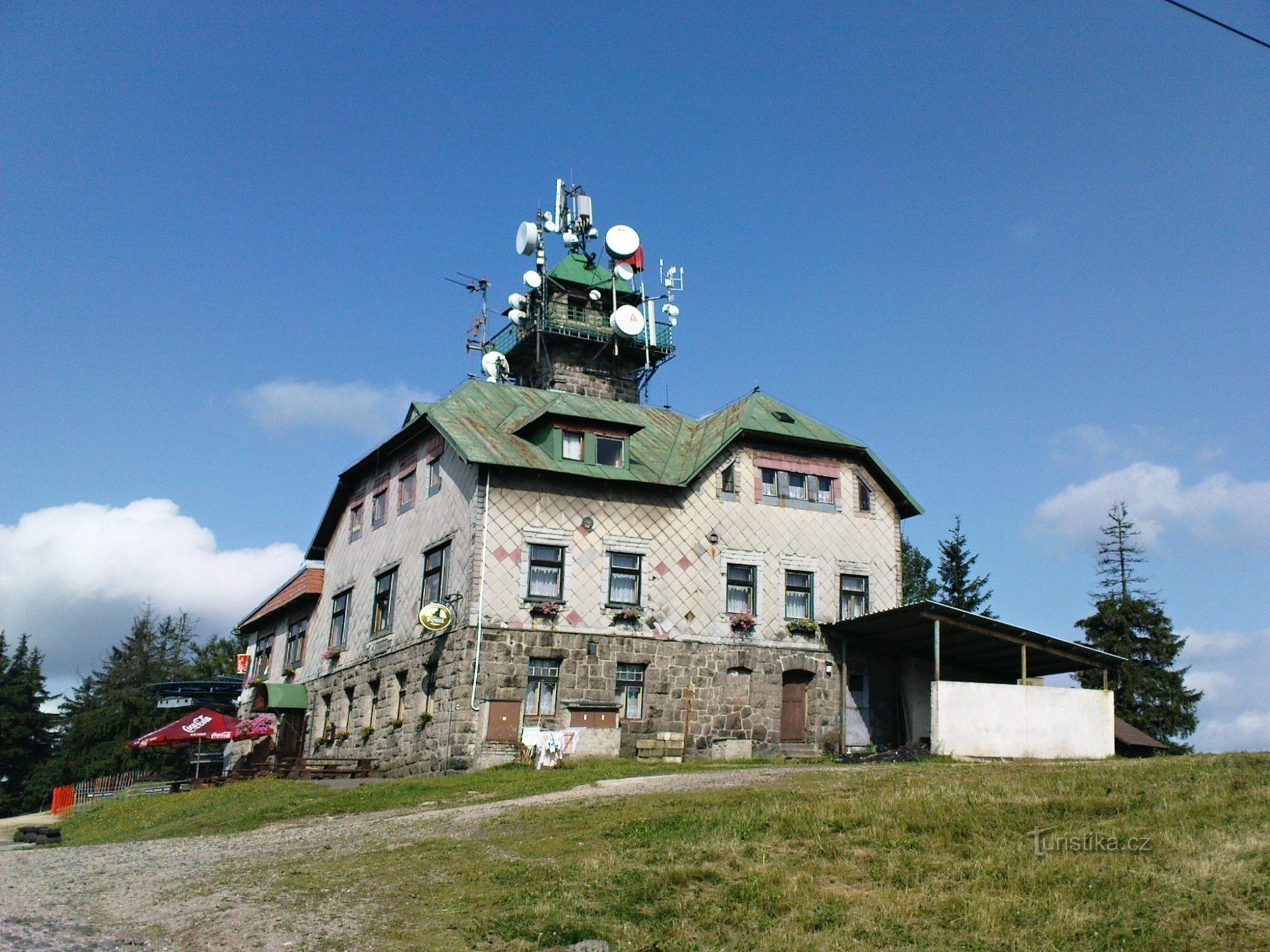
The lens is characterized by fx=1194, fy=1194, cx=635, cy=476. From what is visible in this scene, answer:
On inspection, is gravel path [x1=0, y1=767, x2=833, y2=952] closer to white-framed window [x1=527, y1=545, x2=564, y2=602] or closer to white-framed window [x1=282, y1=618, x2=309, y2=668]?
white-framed window [x1=527, y1=545, x2=564, y2=602]

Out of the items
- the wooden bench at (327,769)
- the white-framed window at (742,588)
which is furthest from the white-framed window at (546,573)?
the wooden bench at (327,769)

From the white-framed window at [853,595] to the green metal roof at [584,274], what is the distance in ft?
51.1

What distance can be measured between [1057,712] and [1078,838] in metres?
16.2

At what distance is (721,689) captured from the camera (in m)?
31.9

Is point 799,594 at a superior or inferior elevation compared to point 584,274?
inferior

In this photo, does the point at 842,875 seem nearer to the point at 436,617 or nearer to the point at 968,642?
the point at 436,617

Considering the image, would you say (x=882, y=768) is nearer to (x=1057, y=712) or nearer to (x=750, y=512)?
(x=1057, y=712)

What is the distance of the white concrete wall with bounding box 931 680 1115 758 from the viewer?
90.1ft

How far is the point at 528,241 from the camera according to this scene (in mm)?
43656

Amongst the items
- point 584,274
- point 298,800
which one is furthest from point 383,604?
point 584,274

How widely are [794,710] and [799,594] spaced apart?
130 inches

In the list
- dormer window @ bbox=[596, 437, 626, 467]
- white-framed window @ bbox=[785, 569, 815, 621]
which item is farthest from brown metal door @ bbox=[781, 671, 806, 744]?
dormer window @ bbox=[596, 437, 626, 467]

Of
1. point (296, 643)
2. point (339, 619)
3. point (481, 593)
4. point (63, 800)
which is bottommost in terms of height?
point (63, 800)

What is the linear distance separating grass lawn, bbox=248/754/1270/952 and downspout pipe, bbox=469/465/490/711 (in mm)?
12103
